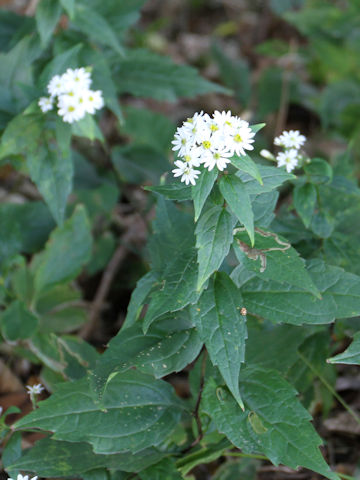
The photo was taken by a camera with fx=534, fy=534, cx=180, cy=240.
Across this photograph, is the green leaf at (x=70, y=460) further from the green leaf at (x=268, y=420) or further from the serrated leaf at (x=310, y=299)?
the serrated leaf at (x=310, y=299)

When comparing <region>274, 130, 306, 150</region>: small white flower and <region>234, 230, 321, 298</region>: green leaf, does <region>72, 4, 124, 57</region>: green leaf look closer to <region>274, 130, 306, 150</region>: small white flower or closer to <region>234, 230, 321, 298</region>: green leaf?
<region>274, 130, 306, 150</region>: small white flower

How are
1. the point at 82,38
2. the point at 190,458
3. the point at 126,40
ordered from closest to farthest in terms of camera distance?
the point at 190,458, the point at 82,38, the point at 126,40

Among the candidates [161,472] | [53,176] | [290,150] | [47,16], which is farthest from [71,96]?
[161,472]

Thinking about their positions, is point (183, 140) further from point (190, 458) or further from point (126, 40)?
point (126, 40)

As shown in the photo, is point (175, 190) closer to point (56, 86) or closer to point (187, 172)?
point (187, 172)

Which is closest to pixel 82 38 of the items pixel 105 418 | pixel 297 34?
pixel 105 418

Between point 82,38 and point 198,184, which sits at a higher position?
point 82,38

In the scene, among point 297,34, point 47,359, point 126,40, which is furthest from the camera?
point 297,34
